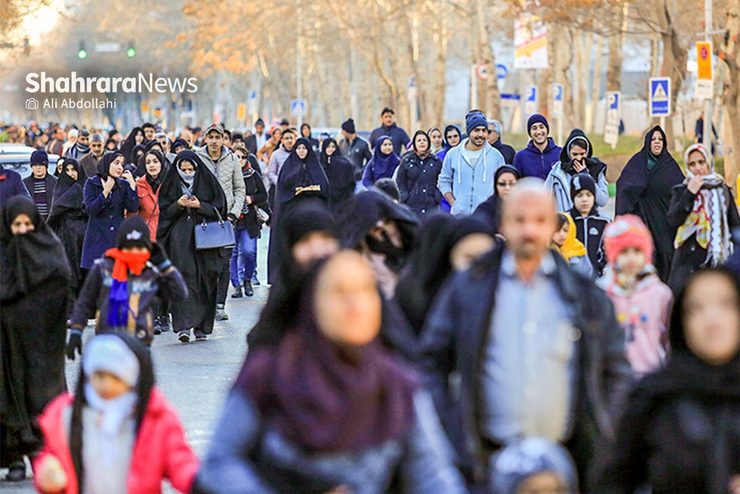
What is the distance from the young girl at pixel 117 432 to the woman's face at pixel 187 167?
9687mm

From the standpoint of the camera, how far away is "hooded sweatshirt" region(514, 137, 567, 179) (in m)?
16.7

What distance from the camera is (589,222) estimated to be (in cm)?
1334

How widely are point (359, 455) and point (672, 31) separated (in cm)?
3441

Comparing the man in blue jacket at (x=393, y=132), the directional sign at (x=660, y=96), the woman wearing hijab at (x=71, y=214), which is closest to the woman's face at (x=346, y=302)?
the woman wearing hijab at (x=71, y=214)

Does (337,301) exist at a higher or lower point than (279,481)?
higher

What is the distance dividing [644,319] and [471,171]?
29.4ft

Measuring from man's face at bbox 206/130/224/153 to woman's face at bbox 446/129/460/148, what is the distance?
6.67m

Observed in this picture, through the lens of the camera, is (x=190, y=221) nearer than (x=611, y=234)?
No

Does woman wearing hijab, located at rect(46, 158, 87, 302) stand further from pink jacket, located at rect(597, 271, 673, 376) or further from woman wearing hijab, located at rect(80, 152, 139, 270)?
pink jacket, located at rect(597, 271, 673, 376)

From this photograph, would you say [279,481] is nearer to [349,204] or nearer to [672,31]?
[349,204]

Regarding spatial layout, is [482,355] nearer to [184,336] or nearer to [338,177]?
[184,336]

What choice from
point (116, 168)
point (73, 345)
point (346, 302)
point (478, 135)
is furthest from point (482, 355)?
point (478, 135)

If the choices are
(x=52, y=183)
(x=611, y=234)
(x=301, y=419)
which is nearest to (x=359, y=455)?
(x=301, y=419)

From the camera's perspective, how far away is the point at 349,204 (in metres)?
8.77
